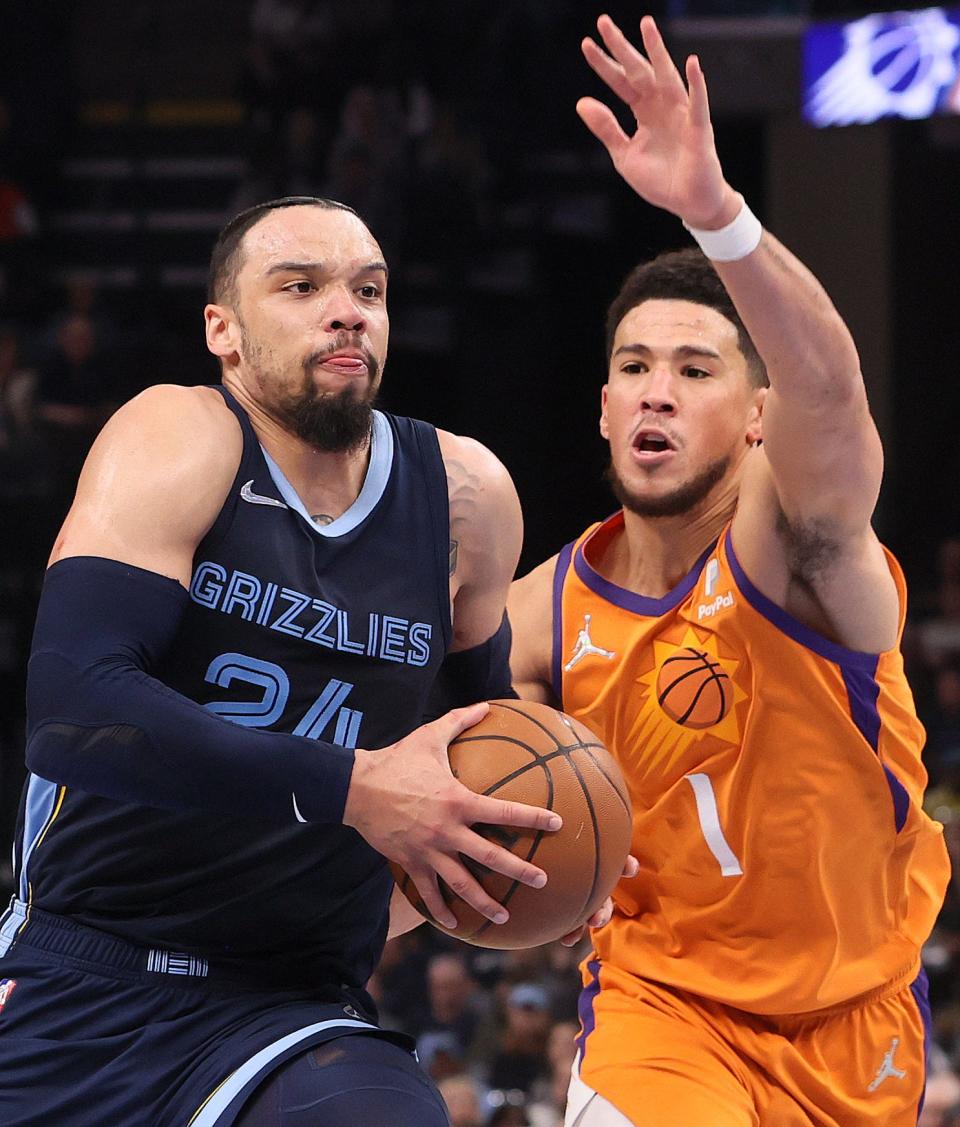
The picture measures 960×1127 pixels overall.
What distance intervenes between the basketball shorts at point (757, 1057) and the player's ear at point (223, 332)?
146 cm

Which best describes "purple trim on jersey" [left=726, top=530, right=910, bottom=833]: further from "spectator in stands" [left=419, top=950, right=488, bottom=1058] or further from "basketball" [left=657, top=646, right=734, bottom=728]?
"spectator in stands" [left=419, top=950, right=488, bottom=1058]

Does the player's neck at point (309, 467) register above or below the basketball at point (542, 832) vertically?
above

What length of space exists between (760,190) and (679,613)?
7.81m

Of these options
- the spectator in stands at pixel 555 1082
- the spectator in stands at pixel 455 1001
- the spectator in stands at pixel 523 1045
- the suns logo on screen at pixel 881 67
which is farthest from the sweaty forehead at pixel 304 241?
the suns logo on screen at pixel 881 67

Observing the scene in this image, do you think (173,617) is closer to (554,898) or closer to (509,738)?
(509,738)

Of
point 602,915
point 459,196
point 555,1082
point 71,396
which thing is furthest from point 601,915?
point 459,196

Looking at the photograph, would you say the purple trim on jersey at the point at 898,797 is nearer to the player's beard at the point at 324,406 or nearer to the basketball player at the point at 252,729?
the basketball player at the point at 252,729

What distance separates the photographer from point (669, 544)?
355 centimetres

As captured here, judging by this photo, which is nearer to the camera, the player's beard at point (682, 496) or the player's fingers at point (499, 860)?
the player's fingers at point (499, 860)

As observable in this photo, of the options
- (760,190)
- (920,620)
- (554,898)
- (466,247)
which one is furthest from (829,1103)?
(760,190)

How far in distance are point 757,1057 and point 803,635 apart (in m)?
0.82

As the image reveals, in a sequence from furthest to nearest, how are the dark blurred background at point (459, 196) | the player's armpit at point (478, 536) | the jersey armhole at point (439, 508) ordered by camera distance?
1. the dark blurred background at point (459, 196)
2. the player's armpit at point (478, 536)
3. the jersey armhole at point (439, 508)

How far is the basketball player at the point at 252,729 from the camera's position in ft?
8.36

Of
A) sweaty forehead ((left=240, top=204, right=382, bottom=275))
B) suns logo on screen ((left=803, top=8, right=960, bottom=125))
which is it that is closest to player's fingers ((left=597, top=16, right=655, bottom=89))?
sweaty forehead ((left=240, top=204, right=382, bottom=275))
